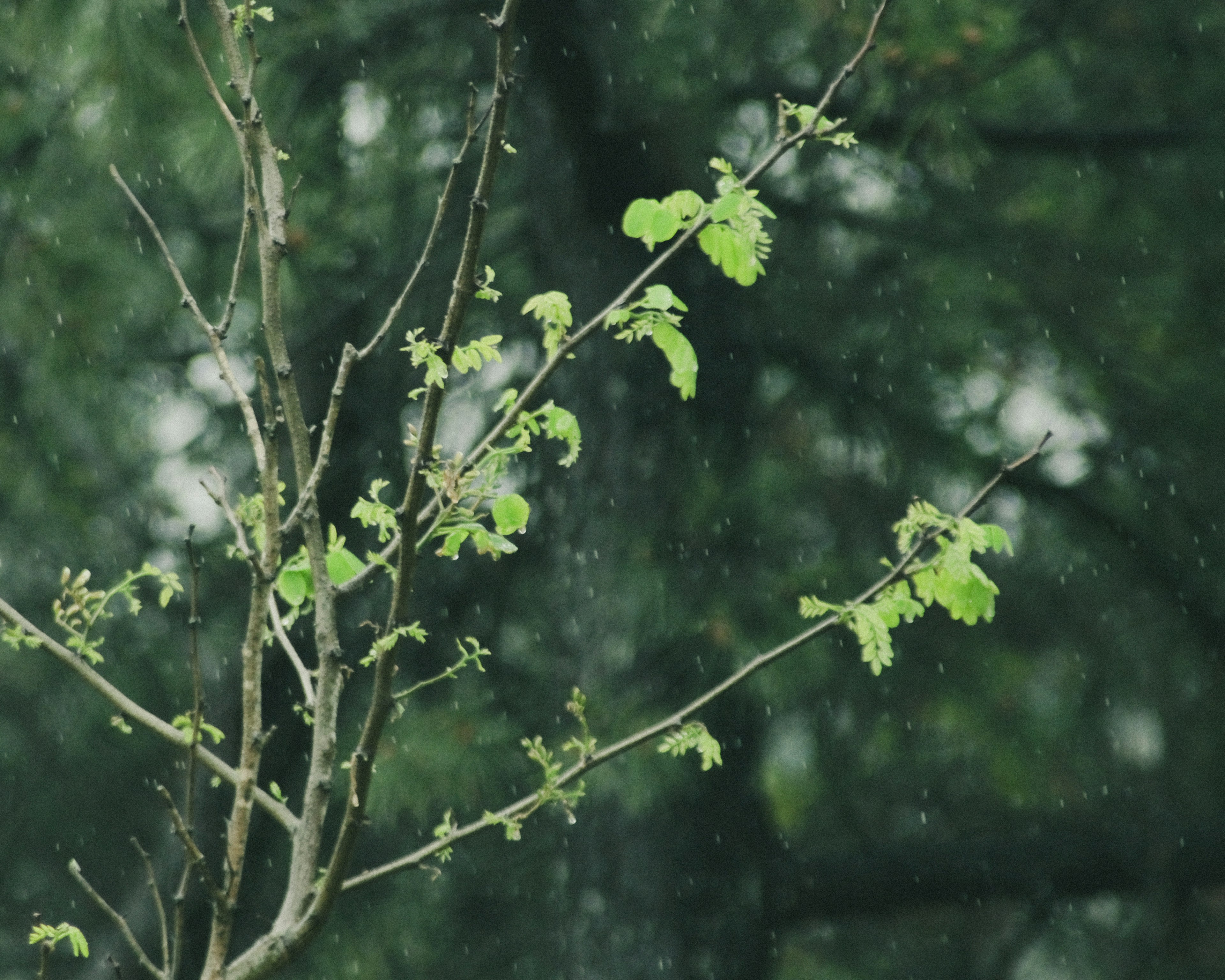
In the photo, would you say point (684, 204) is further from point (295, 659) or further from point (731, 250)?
point (295, 659)

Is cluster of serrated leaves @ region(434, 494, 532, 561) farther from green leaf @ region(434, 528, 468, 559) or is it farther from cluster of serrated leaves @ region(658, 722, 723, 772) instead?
cluster of serrated leaves @ region(658, 722, 723, 772)

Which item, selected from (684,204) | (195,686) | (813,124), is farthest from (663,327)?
(195,686)

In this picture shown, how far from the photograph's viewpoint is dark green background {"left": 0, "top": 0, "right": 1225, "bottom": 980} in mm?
3734

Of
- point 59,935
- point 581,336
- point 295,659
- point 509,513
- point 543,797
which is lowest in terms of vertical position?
point 59,935

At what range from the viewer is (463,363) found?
135 centimetres

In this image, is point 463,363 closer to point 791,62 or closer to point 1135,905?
point 791,62

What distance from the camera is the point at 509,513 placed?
4.58ft

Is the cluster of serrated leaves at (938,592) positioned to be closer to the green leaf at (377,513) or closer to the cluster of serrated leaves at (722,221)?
the cluster of serrated leaves at (722,221)

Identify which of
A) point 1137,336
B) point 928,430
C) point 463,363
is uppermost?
point 1137,336

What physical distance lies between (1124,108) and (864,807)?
2878mm

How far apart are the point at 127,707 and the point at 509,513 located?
418 millimetres

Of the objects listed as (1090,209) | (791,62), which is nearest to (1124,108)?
(1090,209)

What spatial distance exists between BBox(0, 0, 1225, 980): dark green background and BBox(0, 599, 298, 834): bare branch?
1935 millimetres

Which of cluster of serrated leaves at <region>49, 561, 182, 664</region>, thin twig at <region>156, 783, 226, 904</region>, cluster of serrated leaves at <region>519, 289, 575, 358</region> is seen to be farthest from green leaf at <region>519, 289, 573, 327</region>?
thin twig at <region>156, 783, 226, 904</region>
